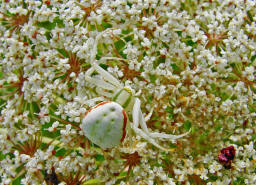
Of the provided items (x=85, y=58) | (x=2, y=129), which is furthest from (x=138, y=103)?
(x=2, y=129)

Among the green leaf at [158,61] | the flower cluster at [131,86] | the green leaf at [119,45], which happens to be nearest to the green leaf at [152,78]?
the flower cluster at [131,86]

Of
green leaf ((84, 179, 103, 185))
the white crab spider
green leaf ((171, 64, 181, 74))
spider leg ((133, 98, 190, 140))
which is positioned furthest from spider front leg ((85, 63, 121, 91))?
green leaf ((84, 179, 103, 185))

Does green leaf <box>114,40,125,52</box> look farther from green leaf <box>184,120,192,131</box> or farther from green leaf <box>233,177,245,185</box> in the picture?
green leaf <box>233,177,245,185</box>

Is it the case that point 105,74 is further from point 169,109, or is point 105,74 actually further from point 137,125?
point 169,109

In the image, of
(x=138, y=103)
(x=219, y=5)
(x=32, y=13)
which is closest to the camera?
(x=138, y=103)

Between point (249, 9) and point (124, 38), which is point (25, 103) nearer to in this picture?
point (124, 38)

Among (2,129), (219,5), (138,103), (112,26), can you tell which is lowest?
(2,129)
